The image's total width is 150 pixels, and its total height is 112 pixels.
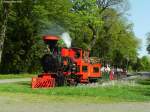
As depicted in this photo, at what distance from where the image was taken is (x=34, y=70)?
240 feet

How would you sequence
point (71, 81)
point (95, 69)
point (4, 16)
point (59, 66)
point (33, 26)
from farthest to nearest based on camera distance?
point (33, 26) < point (4, 16) < point (95, 69) < point (71, 81) < point (59, 66)

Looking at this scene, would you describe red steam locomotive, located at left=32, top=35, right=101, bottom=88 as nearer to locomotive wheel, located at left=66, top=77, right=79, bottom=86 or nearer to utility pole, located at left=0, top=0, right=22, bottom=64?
locomotive wheel, located at left=66, top=77, right=79, bottom=86

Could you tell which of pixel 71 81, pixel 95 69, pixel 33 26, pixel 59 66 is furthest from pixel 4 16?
pixel 59 66

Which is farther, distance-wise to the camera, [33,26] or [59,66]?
[33,26]

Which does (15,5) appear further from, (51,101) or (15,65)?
(51,101)

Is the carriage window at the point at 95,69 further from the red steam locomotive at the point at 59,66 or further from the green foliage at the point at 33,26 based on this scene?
the green foliage at the point at 33,26

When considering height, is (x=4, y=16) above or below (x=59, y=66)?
above

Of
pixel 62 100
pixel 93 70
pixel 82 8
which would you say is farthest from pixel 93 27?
pixel 62 100

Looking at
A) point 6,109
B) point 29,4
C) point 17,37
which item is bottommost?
point 6,109

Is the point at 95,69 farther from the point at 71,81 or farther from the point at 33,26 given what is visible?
the point at 33,26

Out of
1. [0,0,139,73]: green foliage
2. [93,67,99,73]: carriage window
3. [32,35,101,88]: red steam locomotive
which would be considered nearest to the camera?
[32,35,101,88]: red steam locomotive

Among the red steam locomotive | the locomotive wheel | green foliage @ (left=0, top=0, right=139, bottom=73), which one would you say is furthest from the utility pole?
the locomotive wheel

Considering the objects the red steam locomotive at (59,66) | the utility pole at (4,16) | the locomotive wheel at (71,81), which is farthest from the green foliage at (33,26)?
the locomotive wheel at (71,81)

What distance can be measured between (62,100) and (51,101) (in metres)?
0.87
